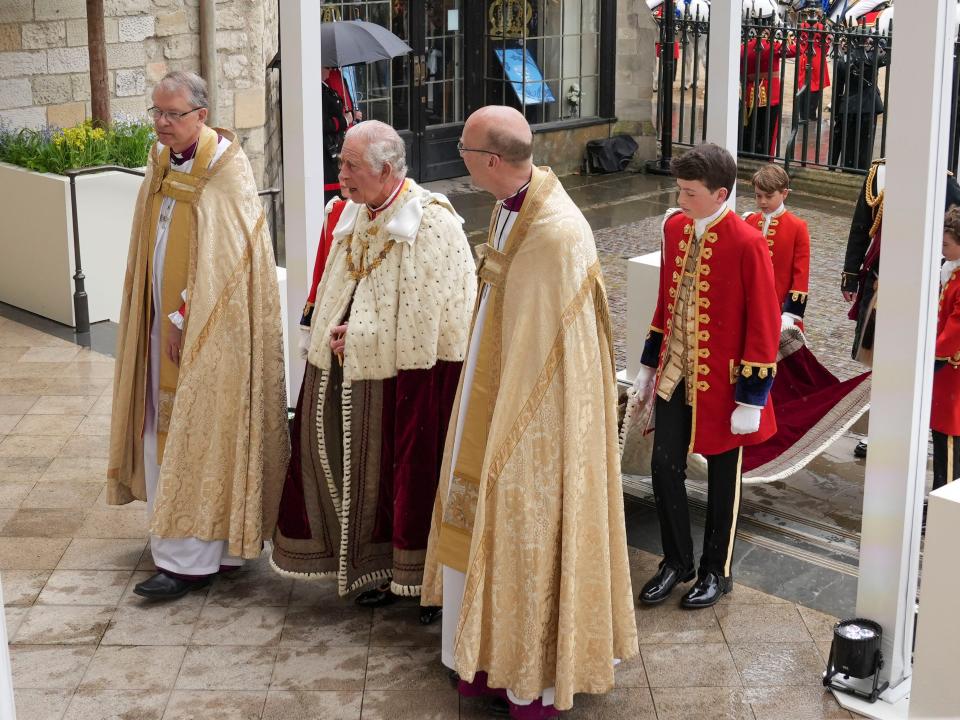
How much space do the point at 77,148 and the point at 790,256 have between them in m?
4.47

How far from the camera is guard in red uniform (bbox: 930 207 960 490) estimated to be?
503cm

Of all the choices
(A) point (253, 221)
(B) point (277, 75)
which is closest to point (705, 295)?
(A) point (253, 221)

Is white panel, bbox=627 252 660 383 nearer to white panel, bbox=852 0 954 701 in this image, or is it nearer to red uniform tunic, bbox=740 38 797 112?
white panel, bbox=852 0 954 701

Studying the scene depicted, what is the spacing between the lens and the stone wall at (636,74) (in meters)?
13.7

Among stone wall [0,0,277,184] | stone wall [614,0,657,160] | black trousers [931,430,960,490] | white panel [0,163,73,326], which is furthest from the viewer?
stone wall [614,0,657,160]

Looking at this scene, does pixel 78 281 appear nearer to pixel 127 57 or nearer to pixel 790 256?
pixel 127 57

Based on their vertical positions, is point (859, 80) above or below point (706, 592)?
above

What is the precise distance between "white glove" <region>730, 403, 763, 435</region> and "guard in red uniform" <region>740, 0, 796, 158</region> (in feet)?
29.0

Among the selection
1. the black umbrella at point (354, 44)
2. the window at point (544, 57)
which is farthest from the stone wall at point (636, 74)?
the black umbrella at point (354, 44)

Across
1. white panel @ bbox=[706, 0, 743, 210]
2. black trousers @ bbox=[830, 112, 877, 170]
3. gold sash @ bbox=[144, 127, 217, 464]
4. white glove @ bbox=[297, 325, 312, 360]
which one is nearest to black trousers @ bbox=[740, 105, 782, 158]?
black trousers @ bbox=[830, 112, 877, 170]

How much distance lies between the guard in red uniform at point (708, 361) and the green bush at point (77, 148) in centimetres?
473

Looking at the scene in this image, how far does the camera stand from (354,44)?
9750 millimetres

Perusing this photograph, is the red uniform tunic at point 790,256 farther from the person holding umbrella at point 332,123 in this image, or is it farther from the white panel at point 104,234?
the person holding umbrella at point 332,123

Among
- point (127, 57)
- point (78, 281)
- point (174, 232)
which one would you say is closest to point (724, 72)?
point (174, 232)
